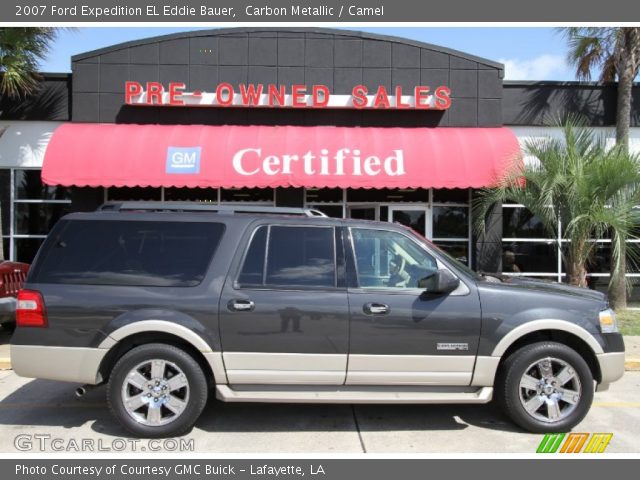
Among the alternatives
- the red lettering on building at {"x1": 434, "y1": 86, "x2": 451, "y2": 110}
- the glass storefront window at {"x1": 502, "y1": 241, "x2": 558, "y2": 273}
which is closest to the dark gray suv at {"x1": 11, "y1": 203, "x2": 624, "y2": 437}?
the glass storefront window at {"x1": 502, "y1": 241, "x2": 558, "y2": 273}

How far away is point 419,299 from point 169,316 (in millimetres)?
2166

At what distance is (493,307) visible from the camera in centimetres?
475

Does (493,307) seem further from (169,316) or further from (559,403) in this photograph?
(169,316)

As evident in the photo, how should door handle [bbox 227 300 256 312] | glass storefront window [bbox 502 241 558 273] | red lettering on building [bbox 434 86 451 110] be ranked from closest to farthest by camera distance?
door handle [bbox 227 300 256 312], red lettering on building [bbox 434 86 451 110], glass storefront window [bbox 502 241 558 273]

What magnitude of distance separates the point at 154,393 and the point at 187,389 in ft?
0.95

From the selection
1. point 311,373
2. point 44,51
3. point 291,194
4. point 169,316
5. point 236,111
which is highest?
point 44,51

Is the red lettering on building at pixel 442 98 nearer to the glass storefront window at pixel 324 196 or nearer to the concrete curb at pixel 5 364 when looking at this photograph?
the glass storefront window at pixel 324 196

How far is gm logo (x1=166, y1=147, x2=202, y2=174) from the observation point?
11.2 meters

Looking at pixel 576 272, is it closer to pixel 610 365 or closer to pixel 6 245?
pixel 610 365

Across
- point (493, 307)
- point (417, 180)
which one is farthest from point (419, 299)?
point (417, 180)

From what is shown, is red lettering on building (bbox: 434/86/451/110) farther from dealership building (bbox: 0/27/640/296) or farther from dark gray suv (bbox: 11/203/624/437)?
dark gray suv (bbox: 11/203/624/437)

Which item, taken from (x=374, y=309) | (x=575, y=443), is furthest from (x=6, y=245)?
(x=575, y=443)

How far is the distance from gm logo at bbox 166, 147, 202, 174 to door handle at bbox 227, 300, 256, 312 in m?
6.98

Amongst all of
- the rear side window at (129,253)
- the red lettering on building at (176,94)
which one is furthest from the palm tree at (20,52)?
the rear side window at (129,253)
